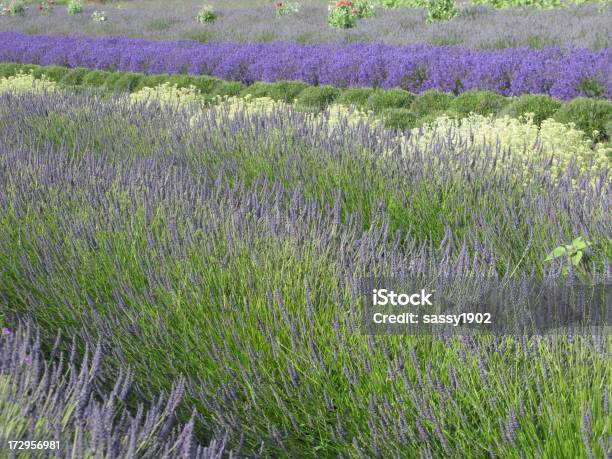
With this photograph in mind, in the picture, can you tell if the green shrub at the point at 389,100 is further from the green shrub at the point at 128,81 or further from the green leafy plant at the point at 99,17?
the green leafy plant at the point at 99,17

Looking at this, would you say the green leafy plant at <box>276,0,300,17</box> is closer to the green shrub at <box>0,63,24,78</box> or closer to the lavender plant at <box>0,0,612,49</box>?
the lavender plant at <box>0,0,612,49</box>

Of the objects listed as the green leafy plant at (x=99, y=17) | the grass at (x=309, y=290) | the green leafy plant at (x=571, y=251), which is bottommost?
the grass at (x=309, y=290)

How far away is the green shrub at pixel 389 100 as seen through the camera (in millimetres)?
9188

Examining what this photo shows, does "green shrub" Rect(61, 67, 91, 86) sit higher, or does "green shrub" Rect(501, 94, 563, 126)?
"green shrub" Rect(501, 94, 563, 126)

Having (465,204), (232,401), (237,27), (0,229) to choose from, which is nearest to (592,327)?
(232,401)

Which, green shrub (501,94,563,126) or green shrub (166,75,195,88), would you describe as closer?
green shrub (501,94,563,126)

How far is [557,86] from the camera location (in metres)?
8.87

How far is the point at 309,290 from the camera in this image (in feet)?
7.77

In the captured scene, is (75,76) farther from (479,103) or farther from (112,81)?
(479,103)

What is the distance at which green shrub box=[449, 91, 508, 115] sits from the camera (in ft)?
27.7

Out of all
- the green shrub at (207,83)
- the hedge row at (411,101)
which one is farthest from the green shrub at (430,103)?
the green shrub at (207,83)

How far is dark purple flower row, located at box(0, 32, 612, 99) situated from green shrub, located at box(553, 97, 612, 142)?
117 centimetres

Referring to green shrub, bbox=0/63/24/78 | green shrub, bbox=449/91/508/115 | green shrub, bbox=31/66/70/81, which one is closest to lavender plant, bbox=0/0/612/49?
green shrub, bbox=449/91/508/115

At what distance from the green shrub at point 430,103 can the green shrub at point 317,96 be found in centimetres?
132
